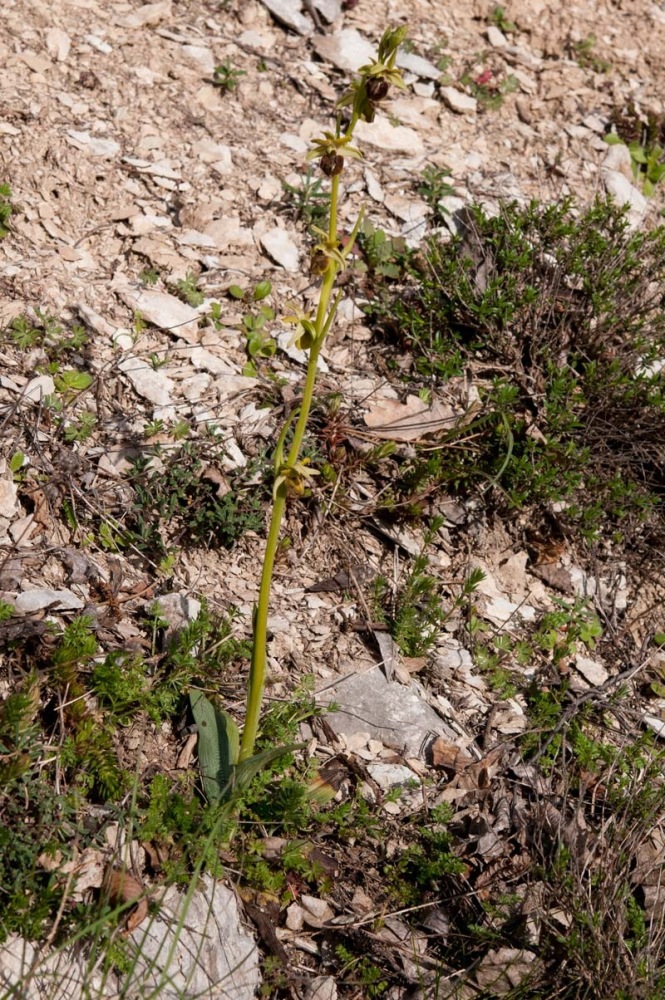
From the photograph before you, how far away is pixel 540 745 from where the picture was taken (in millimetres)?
3307

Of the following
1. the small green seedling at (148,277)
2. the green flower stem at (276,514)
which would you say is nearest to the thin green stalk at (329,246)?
the green flower stem at (276,514)

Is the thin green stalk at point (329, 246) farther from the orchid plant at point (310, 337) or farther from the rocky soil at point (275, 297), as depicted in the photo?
the rocky soil at point (275, 297)

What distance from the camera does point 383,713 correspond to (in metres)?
3.41

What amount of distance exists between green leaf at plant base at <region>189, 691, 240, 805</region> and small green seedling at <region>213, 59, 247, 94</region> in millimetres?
3525

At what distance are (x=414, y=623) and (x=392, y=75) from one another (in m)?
2.08

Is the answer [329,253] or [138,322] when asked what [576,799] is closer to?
[329,253]

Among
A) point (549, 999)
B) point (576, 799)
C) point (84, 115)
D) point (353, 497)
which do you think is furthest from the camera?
point (84, 115)

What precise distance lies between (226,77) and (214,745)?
3.76 m

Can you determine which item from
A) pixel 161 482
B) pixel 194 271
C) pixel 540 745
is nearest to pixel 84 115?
pixel 194 271

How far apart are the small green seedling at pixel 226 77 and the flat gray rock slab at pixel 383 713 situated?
3367 millimetres

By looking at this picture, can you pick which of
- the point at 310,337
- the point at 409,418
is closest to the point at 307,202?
the point at 409,418

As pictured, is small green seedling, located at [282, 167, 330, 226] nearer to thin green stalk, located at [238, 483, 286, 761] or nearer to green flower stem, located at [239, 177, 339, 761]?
green flower stem, located at [239, 177, 339, 761]

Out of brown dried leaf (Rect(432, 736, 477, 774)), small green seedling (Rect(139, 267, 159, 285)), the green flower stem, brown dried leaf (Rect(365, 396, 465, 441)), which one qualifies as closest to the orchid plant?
the green flower stem

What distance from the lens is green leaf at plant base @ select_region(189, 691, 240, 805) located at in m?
2.88
